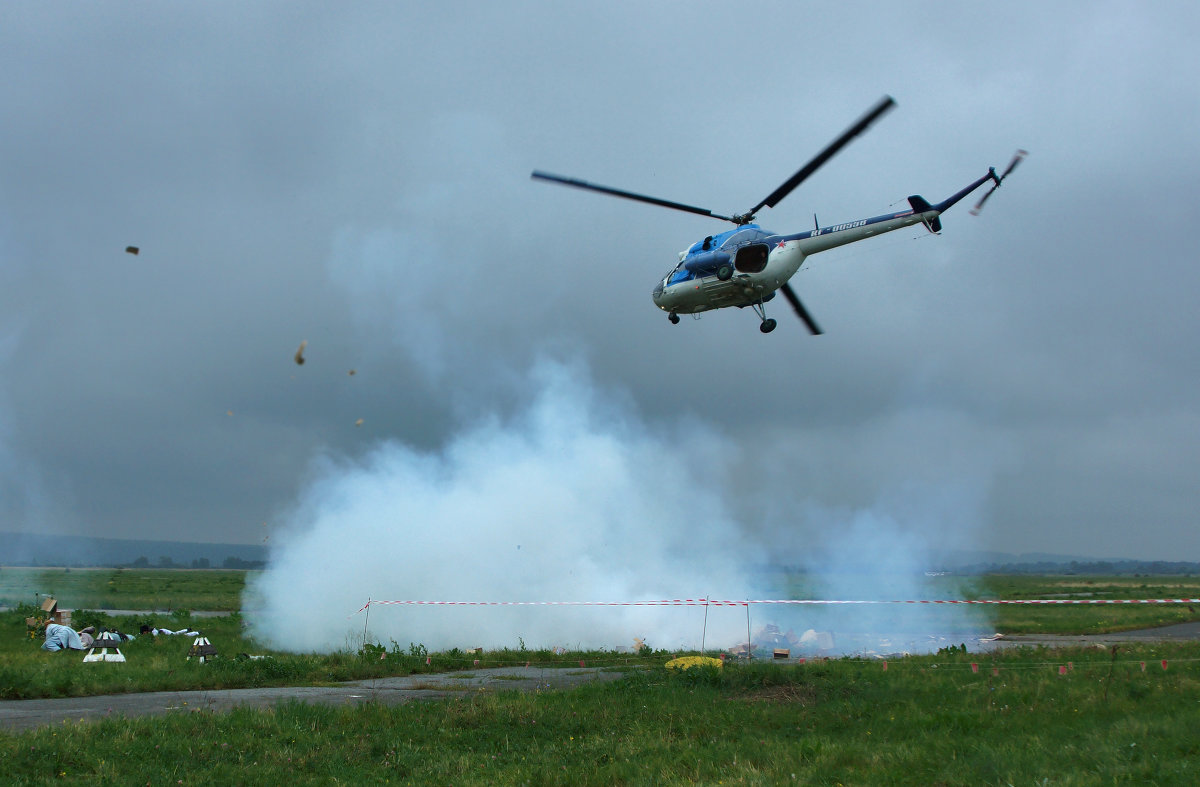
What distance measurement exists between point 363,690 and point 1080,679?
13.1 meters

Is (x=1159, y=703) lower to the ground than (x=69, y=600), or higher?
higher

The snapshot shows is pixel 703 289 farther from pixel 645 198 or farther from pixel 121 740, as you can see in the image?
pixel 121 740

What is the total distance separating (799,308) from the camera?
77.1 feet

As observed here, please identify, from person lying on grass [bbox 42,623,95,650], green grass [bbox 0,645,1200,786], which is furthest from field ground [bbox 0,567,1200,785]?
person lying on grass [bbox 42,623,95,650]

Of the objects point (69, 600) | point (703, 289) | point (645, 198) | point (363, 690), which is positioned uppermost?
point (645, 198)

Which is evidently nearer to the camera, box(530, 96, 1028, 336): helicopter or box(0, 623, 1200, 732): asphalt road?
box(0, 623, 1200, 732): asphalt road

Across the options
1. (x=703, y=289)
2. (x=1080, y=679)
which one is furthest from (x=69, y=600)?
(x=1080, y=679)

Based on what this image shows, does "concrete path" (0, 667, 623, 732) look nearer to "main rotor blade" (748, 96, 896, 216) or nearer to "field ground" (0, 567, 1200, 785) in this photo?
"field ground" (0, 567, 1200, 785)

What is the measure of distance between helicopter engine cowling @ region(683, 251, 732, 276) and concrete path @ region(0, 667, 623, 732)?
10.9 meters

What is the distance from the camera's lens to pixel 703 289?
23672 millimetres

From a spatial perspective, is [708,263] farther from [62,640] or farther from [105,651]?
[62,640]

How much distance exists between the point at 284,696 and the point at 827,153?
15.7 metres

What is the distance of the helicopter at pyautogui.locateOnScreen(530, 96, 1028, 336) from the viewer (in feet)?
68.3

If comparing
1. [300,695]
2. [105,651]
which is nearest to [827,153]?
[300,695]
